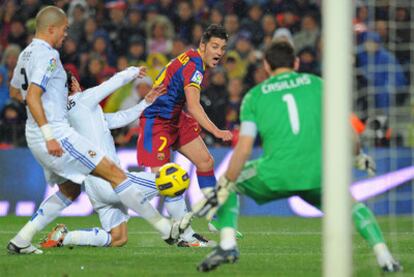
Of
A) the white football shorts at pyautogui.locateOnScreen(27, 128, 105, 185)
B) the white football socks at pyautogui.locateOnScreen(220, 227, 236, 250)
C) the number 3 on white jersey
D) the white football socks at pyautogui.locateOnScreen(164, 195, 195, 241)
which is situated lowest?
the white football socks at pyautogui.locateOnScreen(164, 195, 195, 241)

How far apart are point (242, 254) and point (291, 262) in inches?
32.9

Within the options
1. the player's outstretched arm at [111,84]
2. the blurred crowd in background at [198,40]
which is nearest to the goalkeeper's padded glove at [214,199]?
the player's outstretched arm at [111,84]

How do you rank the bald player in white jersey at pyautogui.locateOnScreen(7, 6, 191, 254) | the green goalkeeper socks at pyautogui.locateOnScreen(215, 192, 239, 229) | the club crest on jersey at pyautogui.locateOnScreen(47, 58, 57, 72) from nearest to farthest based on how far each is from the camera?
the green goalkeeper socks at pyautogui.locateOnScreen(215, 192, 239, 229)
the club crest on jersey at pyautogui.locateOnScreen(47, 58, 57, 72)
the bald player in white jersey at pyautogui.locateOnScreen(7, 6, 191, 254)

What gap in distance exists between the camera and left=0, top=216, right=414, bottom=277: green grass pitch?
881cm

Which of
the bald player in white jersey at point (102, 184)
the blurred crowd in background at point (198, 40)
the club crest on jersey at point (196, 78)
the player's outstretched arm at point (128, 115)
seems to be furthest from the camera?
the blurred crowd in background at point (198, 40)

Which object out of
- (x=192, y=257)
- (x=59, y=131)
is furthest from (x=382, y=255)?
(x=59, y=131)

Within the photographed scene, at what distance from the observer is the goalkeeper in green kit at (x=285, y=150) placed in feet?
27.4

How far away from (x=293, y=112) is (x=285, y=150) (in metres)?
0.29

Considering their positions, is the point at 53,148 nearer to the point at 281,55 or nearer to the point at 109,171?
the point at 109,171

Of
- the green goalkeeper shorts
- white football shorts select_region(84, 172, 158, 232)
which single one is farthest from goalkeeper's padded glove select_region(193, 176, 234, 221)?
white football shorts select_region(84, 172, 158, 232)

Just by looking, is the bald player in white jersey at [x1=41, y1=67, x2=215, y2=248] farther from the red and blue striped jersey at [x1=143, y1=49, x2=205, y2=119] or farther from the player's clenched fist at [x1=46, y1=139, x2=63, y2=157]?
the player's clenched fist at [x1=46, y1=139, x2=63, y2=157]

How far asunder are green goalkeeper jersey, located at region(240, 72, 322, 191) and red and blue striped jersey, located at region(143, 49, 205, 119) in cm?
344

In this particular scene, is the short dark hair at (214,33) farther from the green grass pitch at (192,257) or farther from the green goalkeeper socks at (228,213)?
the green goalkeeper socks at (228,213)

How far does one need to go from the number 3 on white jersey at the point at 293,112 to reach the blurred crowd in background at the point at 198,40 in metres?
7.24
